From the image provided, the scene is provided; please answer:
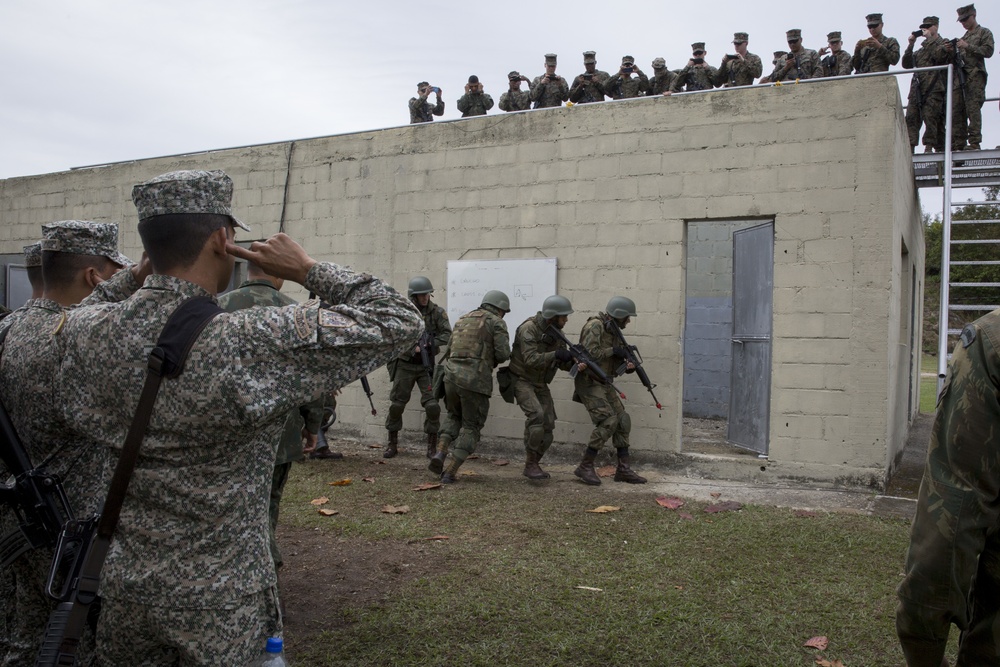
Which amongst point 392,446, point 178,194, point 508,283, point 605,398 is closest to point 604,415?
point 605,398

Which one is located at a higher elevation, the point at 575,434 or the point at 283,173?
the point at 283,173

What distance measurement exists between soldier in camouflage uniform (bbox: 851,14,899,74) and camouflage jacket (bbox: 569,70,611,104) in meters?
3.43

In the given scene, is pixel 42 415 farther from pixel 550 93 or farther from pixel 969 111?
pixel 550 93

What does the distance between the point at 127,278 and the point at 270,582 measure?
3.95 ft

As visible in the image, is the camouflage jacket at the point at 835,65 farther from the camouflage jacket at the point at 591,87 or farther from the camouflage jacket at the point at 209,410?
the camouflage jacket at the point at 209,410

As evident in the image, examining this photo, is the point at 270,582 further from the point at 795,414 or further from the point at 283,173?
the point at 283,173

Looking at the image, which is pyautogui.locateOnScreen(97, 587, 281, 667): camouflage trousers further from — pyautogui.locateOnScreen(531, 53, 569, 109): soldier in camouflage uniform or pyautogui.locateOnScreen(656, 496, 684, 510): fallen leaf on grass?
pyautogui.locateOnScreen(531, 53, 569, 109): soldier in camouflage uniform

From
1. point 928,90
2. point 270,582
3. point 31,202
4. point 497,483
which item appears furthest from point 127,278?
point 31,202

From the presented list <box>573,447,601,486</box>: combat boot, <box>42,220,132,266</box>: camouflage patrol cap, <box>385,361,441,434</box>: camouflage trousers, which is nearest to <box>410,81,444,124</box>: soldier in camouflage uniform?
<box>385,361,441,434</box>: camouflage trousers

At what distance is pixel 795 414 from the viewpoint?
6.89m

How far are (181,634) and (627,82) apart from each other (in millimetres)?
10571

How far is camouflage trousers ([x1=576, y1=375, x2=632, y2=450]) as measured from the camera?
7.05 metres

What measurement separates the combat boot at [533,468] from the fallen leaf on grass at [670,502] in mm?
1231

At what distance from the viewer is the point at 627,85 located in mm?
10844
